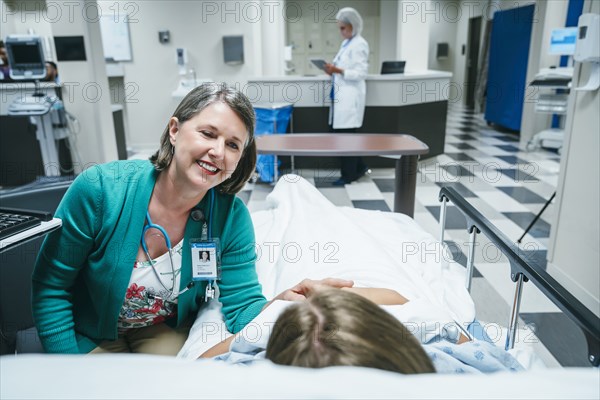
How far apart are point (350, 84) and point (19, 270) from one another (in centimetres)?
335

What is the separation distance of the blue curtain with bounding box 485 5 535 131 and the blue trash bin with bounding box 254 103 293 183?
4131mm

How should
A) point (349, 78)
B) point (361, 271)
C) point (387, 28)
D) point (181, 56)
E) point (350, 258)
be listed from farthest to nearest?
point (387, 28)
point (181, 56)
point (349, 78)
point (350, 258)
point (361, 271)

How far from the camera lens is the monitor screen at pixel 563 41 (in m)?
4.57

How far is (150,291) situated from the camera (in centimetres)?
124

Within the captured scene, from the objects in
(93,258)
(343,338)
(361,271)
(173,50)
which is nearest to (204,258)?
(93,258)

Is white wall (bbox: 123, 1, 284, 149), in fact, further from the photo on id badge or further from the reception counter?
the photo on id badge

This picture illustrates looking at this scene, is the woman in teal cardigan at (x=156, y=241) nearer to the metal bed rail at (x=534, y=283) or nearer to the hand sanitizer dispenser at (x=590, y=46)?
the metal bed rail at (x=534, y=283)

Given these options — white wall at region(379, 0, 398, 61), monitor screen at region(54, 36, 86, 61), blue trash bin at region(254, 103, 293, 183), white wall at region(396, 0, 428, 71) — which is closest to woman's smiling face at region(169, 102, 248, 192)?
blue trash bin at region(254, 103, 293, 183)

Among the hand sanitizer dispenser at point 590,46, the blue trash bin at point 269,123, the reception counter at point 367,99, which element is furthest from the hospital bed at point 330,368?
the reception counter at point 367,99

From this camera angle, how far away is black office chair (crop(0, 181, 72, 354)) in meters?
1.32

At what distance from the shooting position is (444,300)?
57.4 inches

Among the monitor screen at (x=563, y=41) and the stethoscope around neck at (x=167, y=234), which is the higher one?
the monitor screen at (x=563, y=41)

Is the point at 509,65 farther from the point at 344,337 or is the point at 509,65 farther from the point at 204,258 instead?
the point at 344,337

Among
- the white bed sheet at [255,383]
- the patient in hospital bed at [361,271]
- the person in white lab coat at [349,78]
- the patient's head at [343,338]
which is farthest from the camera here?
the person in white lab coat at [349,78]
